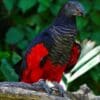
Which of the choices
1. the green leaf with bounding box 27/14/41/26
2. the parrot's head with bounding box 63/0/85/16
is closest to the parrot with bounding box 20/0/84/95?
the parrot's head with bounding box 63/0/85/16

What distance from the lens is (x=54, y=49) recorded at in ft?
13.7

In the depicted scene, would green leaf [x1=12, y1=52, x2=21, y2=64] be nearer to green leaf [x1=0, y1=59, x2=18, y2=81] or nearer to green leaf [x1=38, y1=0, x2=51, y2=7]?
green leaf [x1=0, y1=59, x2=18, y2=81]

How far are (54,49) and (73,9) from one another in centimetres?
33

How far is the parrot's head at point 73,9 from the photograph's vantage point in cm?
399

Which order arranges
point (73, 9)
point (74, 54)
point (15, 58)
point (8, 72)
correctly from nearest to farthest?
point (73, 9) → point (74, 54) → point (8, 72) → point (15, 58)

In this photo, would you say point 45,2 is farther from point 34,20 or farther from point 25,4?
point 34,20

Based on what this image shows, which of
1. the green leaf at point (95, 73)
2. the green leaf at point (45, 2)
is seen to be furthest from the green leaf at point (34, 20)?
the green leaf at point (95, 73)

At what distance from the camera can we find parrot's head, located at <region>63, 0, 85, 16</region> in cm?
399

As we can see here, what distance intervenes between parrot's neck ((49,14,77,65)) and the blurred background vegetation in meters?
0.83

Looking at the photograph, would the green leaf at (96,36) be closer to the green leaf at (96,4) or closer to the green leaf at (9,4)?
the green leaf at (96,4)

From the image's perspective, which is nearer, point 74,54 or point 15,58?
point 74,54

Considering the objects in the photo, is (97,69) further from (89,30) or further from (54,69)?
(54,69)

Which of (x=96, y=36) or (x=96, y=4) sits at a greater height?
(x=96, y=4)

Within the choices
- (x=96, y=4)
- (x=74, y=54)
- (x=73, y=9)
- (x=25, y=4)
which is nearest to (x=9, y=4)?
(x=25, y=4)
